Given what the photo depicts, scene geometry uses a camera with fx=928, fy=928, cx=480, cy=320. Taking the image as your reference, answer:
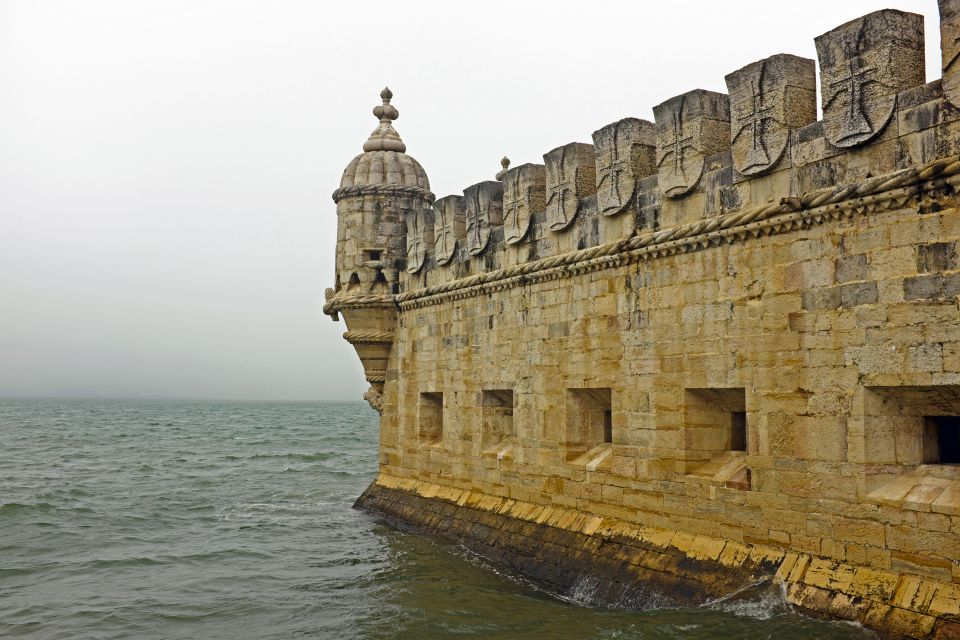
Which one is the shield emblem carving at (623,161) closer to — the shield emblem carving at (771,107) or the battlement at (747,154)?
the battlement at (747,154)

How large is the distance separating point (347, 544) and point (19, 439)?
4154 cm

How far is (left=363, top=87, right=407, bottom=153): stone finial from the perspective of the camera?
1641 cm

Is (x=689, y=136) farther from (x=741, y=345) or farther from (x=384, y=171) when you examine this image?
(x=384, y=171)

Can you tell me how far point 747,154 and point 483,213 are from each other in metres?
5.09

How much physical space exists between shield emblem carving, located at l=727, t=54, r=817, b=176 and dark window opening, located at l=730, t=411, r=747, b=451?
99.2 inches

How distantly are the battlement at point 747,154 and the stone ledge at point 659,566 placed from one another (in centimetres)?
300

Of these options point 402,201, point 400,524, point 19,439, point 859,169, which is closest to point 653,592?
point 859,169

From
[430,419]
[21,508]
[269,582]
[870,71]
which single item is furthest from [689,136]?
[21,508]

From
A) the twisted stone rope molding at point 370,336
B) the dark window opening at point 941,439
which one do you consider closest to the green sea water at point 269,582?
the dark window opening at point 941,439

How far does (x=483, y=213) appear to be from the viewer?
13141 millimetres

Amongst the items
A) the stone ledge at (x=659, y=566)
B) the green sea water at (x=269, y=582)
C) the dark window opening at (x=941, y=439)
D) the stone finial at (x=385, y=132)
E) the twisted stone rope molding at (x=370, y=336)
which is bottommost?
the green sea water at (x=269, y=582)

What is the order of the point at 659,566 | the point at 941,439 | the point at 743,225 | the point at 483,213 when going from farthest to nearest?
the point at 483,213
the point at 659,566
the point at 743,225
the point at 941,439

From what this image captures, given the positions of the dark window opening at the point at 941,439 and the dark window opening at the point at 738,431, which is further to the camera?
the dark window opening at the point at 738,431

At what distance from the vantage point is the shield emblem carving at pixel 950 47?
6984mm
